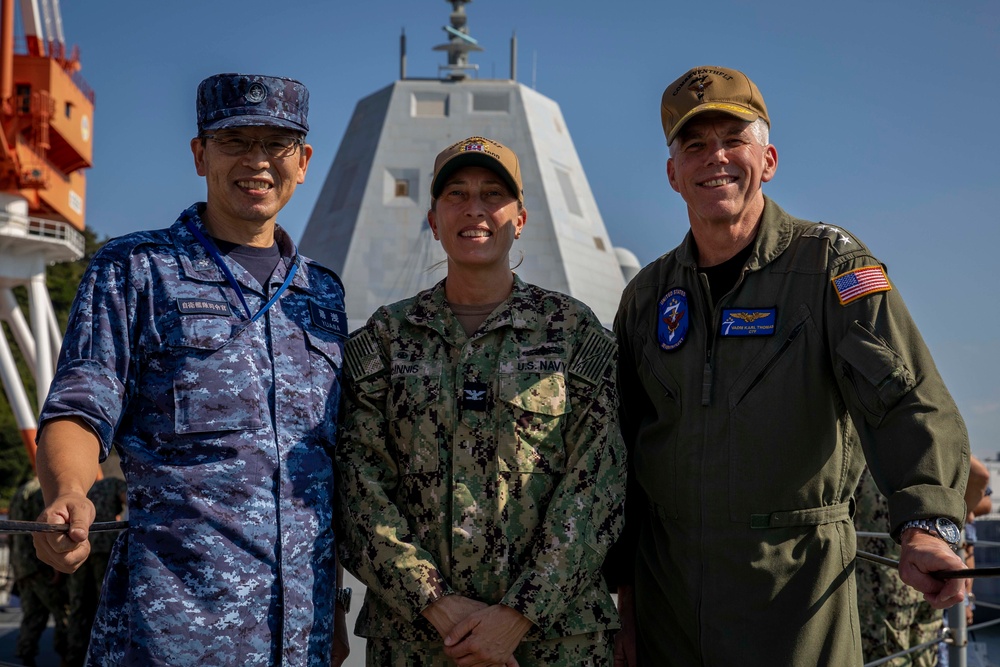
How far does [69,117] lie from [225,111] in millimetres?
20092

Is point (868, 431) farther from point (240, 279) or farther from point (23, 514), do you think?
point (23, 514)

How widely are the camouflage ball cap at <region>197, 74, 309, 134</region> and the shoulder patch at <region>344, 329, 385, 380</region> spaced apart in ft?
2.24

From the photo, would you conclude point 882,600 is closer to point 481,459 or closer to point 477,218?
point 481,459

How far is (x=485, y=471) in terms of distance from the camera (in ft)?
9.20

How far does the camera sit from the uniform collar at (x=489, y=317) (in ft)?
9.66

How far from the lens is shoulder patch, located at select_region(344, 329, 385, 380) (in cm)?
296

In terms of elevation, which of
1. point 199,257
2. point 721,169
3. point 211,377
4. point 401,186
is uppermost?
point 401,186

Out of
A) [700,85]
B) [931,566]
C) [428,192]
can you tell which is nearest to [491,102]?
[428,192]

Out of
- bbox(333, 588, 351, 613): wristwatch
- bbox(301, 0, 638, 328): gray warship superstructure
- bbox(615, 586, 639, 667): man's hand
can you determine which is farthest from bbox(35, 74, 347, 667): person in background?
bbox(301, 0, 638, 328): gray warship superstructure

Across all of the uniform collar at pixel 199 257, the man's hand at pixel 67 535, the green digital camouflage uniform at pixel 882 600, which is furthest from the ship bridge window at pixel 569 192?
the man's hand at pixel 67 535

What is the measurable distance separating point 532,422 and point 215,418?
0.91 metres

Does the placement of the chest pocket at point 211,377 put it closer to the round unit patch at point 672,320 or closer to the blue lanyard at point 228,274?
the blue lanyard at point 228,274

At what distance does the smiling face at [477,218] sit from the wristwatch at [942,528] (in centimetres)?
140

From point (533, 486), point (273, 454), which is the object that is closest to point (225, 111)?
point (273, 454)
